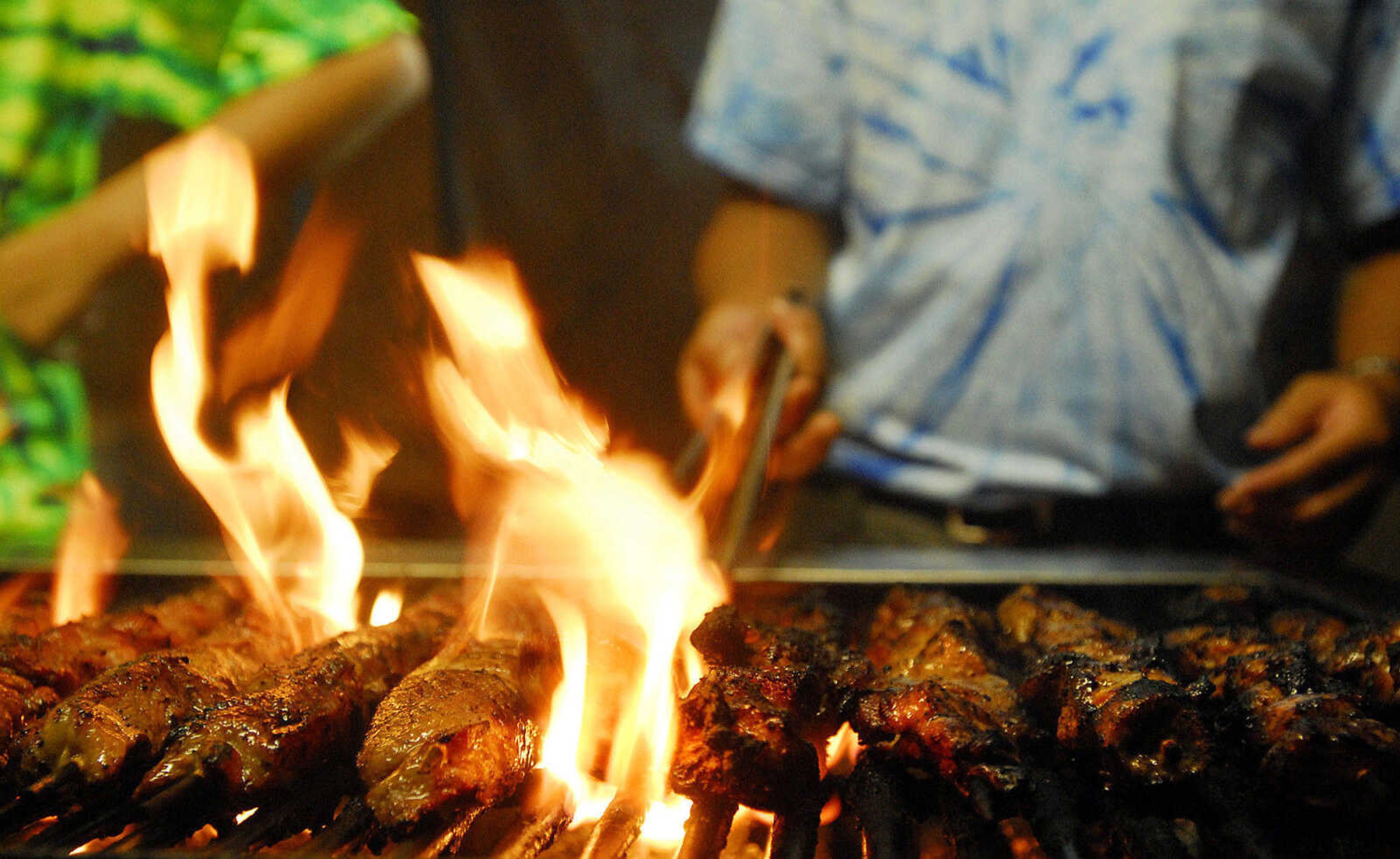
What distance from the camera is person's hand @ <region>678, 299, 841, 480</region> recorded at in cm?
288

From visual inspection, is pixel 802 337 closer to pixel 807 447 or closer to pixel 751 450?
pixel 807 447

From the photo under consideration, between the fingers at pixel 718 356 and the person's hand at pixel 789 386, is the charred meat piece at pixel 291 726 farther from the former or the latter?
the fingers at pixel 718 356

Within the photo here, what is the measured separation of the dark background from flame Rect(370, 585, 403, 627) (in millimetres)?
2611

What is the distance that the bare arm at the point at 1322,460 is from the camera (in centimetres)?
269

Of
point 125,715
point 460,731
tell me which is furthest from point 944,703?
point 125,715

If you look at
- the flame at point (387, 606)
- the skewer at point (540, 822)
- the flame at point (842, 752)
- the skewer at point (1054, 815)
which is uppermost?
the skewer at point (1054, 815)

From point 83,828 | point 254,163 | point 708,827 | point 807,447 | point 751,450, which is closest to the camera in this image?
point 83,828

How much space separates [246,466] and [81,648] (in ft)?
2.70

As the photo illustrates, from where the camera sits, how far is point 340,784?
66.4 inches

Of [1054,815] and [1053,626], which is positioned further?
[1053,626]

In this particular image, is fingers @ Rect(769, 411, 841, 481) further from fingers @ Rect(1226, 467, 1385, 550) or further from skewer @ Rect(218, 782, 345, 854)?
skewer @ Rect(218, 782, 345, 854)

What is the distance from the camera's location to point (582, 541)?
8.86 feet

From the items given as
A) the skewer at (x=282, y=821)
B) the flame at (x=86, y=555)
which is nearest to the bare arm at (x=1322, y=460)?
the skewer at (x=282, y=821)

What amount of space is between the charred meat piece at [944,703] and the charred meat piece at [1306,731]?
428 mm
